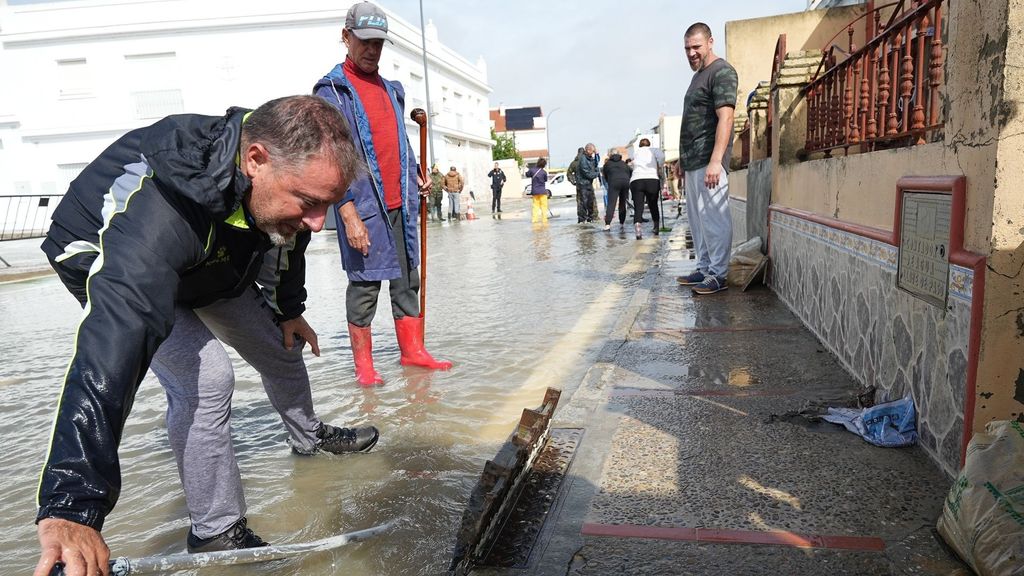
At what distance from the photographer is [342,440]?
3.07 meters

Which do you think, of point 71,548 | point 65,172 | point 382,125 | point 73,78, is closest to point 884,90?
point 382,125

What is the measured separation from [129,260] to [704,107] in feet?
16.4

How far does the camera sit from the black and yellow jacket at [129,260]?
1481 mm

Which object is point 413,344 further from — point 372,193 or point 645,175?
point 645,175

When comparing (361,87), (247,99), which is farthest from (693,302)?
(247,99)

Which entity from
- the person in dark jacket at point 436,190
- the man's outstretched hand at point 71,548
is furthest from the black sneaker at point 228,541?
the person in dark jacket at point 436,190

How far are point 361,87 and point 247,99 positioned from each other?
2944 centimetres

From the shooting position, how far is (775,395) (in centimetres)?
336

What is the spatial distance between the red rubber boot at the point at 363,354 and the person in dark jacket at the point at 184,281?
126 cm

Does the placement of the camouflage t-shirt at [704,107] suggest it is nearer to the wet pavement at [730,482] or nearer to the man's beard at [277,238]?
the wet pavement at [730,482]

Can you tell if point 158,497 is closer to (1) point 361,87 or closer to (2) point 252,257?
(2) point 252,257

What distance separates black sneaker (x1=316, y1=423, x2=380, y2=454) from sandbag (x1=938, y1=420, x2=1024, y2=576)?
215cm

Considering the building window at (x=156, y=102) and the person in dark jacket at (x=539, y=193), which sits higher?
the building window at (x=156, y=102)

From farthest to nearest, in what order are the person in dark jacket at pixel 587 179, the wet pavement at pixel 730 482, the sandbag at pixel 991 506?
the person in dark jacket at pixel 587 179 < the wet pavement at pixel 730 482 < the sandbag at pixel 991 506
